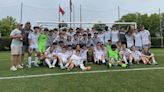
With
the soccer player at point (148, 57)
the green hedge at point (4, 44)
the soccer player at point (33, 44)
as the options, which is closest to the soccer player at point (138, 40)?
the soccer player at point (148, 57)

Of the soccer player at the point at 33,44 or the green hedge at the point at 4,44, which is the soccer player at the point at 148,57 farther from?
the green hedge at the point at 4,44

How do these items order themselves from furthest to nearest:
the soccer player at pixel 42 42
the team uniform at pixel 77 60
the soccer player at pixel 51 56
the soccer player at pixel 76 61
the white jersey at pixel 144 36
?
the white jersey at pixel 144 36 → the soccer player at pixel 42 42 → the soccer player at pixel 51 56 → the team uniform at pixel 77 60 → the soccer player at pixel 76 61

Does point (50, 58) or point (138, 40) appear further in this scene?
point (138, 40)

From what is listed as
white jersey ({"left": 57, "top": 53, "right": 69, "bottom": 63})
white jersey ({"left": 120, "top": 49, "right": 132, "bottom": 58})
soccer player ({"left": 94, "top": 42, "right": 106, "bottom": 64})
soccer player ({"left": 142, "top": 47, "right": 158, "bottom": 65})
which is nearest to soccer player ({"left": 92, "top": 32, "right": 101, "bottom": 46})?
soccer player ({"left": 94, "top": 42, "right": 106, "bottom": 64})

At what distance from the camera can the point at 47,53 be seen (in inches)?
532

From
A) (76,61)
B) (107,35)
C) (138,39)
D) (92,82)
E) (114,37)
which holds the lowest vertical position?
(92,82)

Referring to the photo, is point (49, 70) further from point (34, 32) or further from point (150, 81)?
point (150, 81)

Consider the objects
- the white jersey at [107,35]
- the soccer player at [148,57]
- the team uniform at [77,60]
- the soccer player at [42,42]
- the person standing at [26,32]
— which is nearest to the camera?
the team uniform at [77,60]

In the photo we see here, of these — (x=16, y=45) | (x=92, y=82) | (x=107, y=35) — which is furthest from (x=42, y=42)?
(x=92, y=82)

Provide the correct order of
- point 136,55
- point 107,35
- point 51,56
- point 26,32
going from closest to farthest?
point 51,56 < point 26,32 < point 136,55 < point 107,35

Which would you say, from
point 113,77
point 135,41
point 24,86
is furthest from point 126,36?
point 24,86

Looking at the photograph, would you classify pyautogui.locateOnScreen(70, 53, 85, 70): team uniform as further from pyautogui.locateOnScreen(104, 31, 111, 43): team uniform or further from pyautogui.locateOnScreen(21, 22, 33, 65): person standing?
pyautogui.locateOnScreen(104, 31, 111, 43): team uniform

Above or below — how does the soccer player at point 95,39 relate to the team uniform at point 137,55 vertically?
above

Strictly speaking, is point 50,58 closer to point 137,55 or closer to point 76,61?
point 76,61
